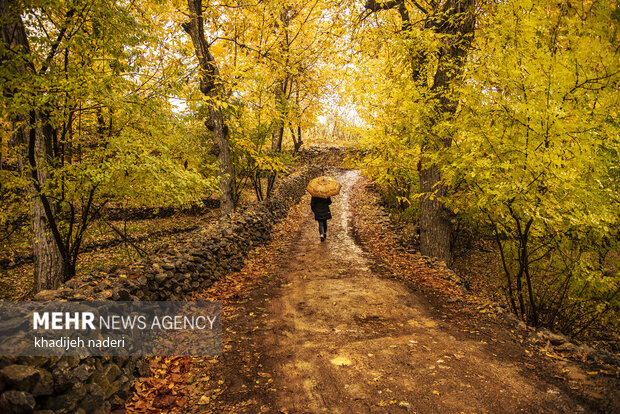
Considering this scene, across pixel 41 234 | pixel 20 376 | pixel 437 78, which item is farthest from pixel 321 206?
pixel 20 376

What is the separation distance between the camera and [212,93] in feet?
35.1

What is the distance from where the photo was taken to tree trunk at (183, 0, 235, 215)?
388 inches

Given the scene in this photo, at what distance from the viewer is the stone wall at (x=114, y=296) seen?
8.54ft

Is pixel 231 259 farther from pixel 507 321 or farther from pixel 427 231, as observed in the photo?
pixel 507 321

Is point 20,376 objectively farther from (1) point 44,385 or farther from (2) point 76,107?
(2) point 76,107

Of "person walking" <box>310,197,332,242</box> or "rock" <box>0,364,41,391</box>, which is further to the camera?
"person walking" <box>310,197,332,242</box>

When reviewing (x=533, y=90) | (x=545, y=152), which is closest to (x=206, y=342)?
(x=545, y=152)

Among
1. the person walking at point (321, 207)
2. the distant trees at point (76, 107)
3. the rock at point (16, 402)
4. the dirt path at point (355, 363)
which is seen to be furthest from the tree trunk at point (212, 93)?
the rock at point (16, 402)

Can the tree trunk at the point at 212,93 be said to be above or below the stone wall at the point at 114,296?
above

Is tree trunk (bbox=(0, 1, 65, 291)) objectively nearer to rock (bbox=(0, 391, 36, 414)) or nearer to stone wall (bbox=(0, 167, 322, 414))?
stone wall (bbox=(0, 167, 322, 414))

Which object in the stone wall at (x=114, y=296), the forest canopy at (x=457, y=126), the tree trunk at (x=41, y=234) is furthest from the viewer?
the tree trunk at (x=41, y=234)

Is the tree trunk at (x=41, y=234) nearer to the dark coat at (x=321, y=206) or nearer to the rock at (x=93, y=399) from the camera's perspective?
the rock at (x=93, y=399)

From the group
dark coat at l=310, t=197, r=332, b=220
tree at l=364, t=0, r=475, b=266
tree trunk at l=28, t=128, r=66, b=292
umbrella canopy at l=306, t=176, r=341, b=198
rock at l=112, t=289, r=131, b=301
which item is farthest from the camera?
dark coat at l=310, t=197, r=332, b=220

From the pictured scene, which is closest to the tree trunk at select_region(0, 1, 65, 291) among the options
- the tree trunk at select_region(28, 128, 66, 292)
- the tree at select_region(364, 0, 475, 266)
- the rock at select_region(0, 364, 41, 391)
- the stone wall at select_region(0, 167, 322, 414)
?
the tree trunk at select_region(28, 128, 66, 292)
